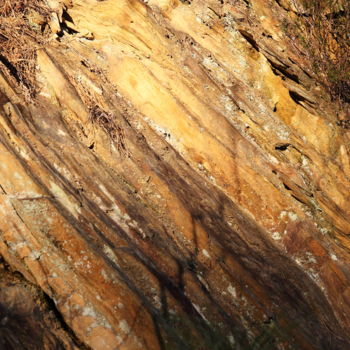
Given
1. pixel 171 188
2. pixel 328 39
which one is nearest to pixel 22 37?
pixel 171 188

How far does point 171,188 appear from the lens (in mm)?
6418

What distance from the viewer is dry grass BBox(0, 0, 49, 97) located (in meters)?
A: 5.85

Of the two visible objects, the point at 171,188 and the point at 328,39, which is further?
the point at 328,39

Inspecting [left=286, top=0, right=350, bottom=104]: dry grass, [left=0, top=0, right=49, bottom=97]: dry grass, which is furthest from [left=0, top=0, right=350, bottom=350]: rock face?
[left=286, top=0, right=350, bottom=104]: dry grass

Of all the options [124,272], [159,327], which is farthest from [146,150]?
[159,327]

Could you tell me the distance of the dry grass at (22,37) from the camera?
5.85m

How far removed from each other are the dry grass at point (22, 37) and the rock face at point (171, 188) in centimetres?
18

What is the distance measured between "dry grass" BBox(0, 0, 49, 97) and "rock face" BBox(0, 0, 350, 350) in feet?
0.60

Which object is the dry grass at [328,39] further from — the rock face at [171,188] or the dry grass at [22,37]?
the dry grass at [22,37]

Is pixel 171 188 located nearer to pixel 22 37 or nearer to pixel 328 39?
pixel 22 37

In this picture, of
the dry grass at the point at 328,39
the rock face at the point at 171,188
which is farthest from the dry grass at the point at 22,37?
the dry grass at the point at 328,39

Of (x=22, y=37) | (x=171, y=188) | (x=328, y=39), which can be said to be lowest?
(x=171, y=188)

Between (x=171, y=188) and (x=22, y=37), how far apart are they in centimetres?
310

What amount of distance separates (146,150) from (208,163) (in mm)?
1320
